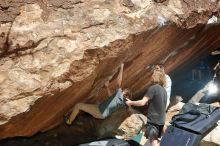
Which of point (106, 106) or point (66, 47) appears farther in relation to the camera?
point (106, 106)

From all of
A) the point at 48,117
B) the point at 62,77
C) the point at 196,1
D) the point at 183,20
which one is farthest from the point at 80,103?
the point at 196,1

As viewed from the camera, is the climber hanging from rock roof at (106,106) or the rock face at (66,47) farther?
the climber hanging from rock roof at (106,106)

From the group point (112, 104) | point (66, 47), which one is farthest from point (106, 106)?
point (66, 47)

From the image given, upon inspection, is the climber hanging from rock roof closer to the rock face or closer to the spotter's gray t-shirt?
the spotter's gray t-shirt

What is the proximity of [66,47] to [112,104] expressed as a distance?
1290mm

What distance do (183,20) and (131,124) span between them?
5.82 feet

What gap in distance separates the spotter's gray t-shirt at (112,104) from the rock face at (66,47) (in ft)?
0.61

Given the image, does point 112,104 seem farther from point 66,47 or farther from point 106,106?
point 66,47

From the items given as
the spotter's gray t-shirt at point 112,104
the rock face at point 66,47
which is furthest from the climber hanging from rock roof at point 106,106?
the rock face at point 66,47

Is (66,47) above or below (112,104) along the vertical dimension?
above

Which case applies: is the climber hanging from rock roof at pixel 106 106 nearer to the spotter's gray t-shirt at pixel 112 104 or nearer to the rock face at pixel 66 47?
the spotter's gray t-shirt at pixel 112 104

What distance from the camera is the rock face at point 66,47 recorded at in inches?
185

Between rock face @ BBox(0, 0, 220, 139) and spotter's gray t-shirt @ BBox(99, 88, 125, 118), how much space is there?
187 millimetres

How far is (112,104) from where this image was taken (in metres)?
5.83
